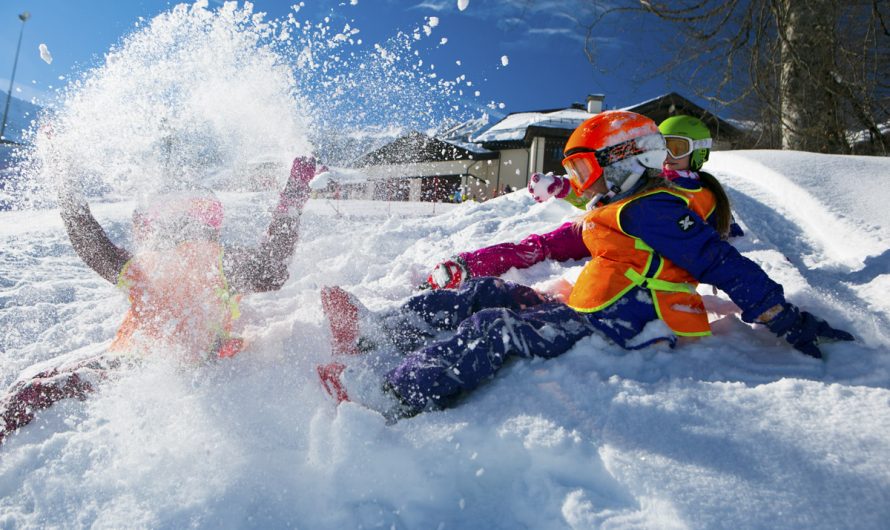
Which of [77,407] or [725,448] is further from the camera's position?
[77,407]

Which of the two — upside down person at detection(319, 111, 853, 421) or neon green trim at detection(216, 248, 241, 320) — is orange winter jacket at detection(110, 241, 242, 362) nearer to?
neon green trim at detection(216, 248, 241, 320)

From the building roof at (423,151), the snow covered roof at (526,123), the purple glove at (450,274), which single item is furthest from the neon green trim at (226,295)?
the building roof at (423,151)

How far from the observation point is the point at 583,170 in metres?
2.49

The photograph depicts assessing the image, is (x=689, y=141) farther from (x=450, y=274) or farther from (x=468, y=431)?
(x=468, y=431)

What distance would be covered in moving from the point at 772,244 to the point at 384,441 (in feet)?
10.9

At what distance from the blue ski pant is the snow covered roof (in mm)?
21262

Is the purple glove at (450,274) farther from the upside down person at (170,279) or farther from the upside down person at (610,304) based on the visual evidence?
the upside down person at (170,279)

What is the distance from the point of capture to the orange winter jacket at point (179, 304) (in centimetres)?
251

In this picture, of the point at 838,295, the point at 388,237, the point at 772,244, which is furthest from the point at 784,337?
the point at 388,237

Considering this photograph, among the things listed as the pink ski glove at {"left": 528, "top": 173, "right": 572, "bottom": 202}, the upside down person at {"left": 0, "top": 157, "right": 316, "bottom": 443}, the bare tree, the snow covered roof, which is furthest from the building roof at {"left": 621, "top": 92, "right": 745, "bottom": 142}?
the upside down person at {"left": 0, "top": 157, "right": 316, "bottom": 443}

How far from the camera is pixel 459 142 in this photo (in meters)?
28.8

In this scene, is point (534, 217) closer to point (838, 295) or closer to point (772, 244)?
point (772, 244)

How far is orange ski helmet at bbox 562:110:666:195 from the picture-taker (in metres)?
2.38

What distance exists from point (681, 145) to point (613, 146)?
154 centimetres
